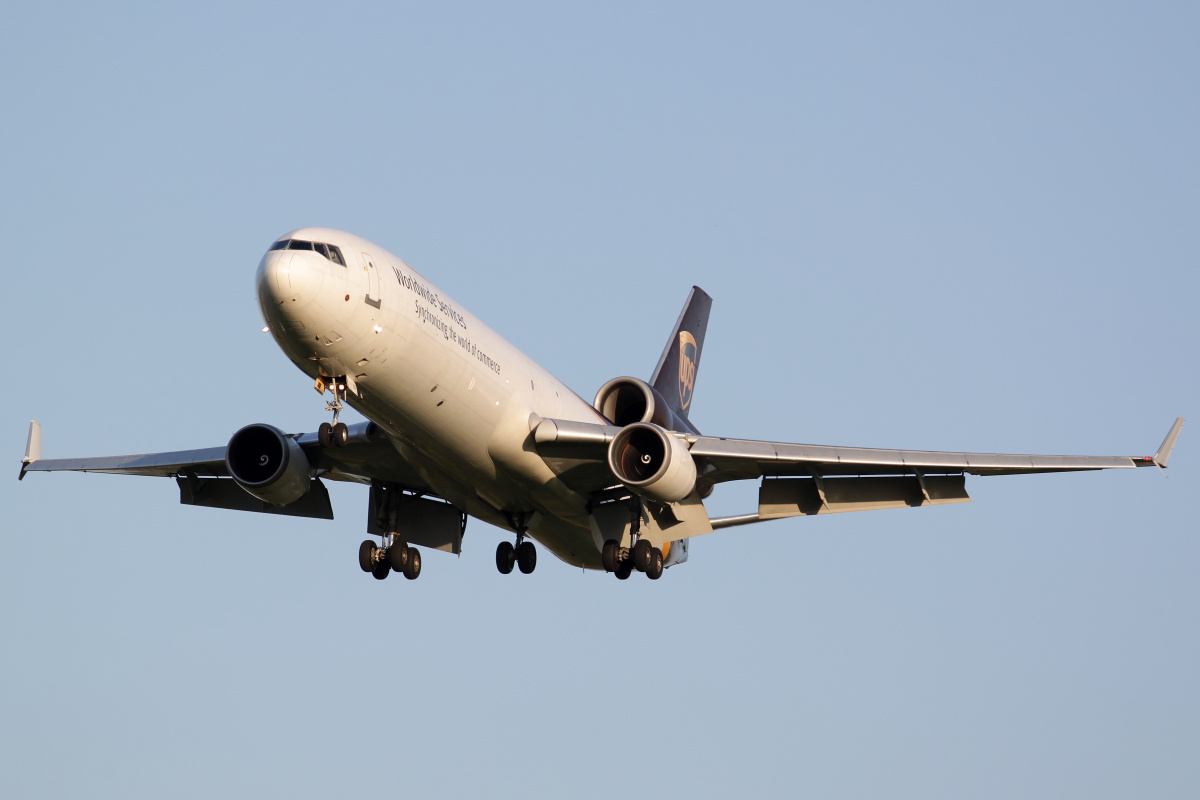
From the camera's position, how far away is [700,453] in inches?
1193

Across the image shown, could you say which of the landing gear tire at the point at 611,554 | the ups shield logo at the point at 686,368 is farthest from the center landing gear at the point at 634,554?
the ups shield logo at the point at 686,368

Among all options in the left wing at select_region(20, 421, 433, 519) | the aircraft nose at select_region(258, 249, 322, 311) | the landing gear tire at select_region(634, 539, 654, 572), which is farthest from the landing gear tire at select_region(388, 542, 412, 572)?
the aircraft nose at select_region(258, 249, 322, 311)

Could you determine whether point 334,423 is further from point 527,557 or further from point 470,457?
point 527,557

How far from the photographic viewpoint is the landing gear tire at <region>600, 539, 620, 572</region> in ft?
104

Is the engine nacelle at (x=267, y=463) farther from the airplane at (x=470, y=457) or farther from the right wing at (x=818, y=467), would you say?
the right wing at (x=818, y=467)

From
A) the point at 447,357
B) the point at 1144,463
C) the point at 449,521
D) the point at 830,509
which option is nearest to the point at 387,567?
the point at 449,521

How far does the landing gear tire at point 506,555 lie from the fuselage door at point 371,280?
9.70 metres

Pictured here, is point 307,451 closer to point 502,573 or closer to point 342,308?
point 502,573

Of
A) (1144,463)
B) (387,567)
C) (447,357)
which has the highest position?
(1144,463)

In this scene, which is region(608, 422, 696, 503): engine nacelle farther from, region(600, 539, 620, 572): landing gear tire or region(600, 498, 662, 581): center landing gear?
region(600, 539, 620, 572): landing gear tire

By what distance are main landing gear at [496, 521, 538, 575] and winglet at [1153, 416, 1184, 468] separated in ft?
44.0

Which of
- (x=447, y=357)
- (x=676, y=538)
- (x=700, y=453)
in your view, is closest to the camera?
(x=447, y=357)

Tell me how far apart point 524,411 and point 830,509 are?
7.62 m

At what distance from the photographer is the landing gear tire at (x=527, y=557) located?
33250 mm
